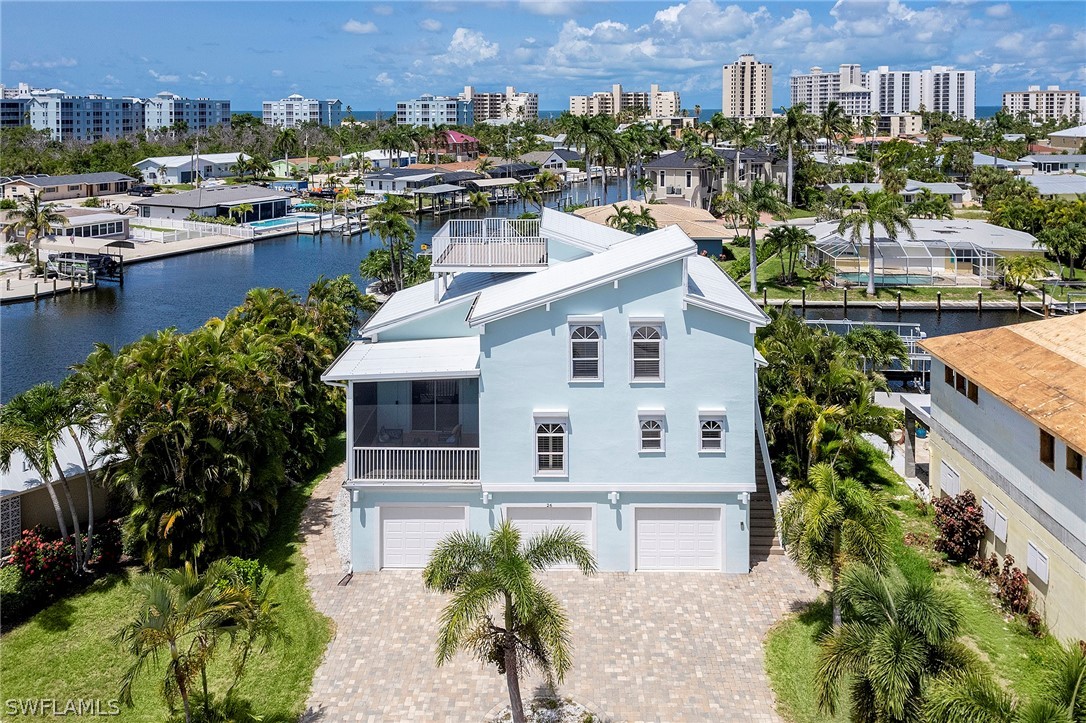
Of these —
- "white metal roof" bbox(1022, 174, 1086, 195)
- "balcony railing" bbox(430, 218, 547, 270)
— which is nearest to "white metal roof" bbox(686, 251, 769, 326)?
"balcony railing" bbox(430, 218, 547, 270)

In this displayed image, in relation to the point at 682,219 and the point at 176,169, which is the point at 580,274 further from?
the point at 176,169

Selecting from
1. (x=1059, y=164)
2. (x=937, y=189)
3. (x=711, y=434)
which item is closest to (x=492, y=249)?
(x=711, y=434)

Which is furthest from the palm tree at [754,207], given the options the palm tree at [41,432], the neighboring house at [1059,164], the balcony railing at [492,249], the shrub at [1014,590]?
the neighboring house at [1059,164]

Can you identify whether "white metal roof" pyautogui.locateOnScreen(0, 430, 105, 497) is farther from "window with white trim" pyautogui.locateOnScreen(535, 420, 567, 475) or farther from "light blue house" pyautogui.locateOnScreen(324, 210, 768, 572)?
"window with white trim" pyautogui.locateOnScreen(535, 420, 567, 475)

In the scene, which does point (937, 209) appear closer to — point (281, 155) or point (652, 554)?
point (652, 554)

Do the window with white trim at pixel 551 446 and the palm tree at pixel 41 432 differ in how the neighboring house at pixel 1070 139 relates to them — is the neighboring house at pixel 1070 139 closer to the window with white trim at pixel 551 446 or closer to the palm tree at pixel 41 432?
the window with white trim at pixel 551 446
